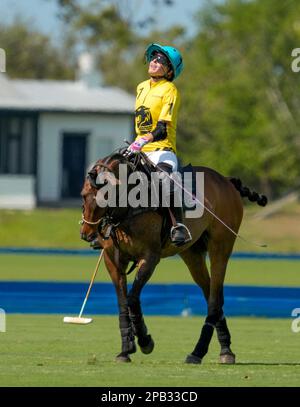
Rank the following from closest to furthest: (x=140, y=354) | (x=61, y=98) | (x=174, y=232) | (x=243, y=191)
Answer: (x=174, y=232) → (x=140, y=354) → (x=243, y=191) → (x=61, y=98)

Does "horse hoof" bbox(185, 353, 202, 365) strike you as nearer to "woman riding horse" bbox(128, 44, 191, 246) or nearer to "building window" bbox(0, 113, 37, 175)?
"woman riding horse" bbox(128, 44, 191, 246)

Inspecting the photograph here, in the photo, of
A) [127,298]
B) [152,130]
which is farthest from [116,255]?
[152,130]

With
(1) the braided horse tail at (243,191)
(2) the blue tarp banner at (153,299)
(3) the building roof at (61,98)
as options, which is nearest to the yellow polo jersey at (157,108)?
(1) the braided horse tail at (243,191)

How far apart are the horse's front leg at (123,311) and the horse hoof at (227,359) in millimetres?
872

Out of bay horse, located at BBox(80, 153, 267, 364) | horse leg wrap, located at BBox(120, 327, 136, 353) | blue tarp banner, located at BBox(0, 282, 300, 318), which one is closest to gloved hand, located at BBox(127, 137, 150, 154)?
bay horse, located at BBox(80, 153, 267, 364)

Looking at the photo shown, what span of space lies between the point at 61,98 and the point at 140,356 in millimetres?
33737

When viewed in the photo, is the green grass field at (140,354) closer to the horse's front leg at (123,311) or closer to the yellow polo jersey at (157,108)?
the horse's front leg at (123,311)

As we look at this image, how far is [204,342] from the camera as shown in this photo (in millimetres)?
12031

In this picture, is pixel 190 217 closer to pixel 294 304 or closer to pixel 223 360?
pixel 223 360

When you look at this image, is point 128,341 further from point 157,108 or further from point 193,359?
point 157,108

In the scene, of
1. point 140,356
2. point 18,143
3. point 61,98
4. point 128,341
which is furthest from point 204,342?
point 61,98

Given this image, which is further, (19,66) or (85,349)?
(19,66)

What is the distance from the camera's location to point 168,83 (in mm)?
12016

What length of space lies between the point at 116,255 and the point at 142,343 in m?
0.82
